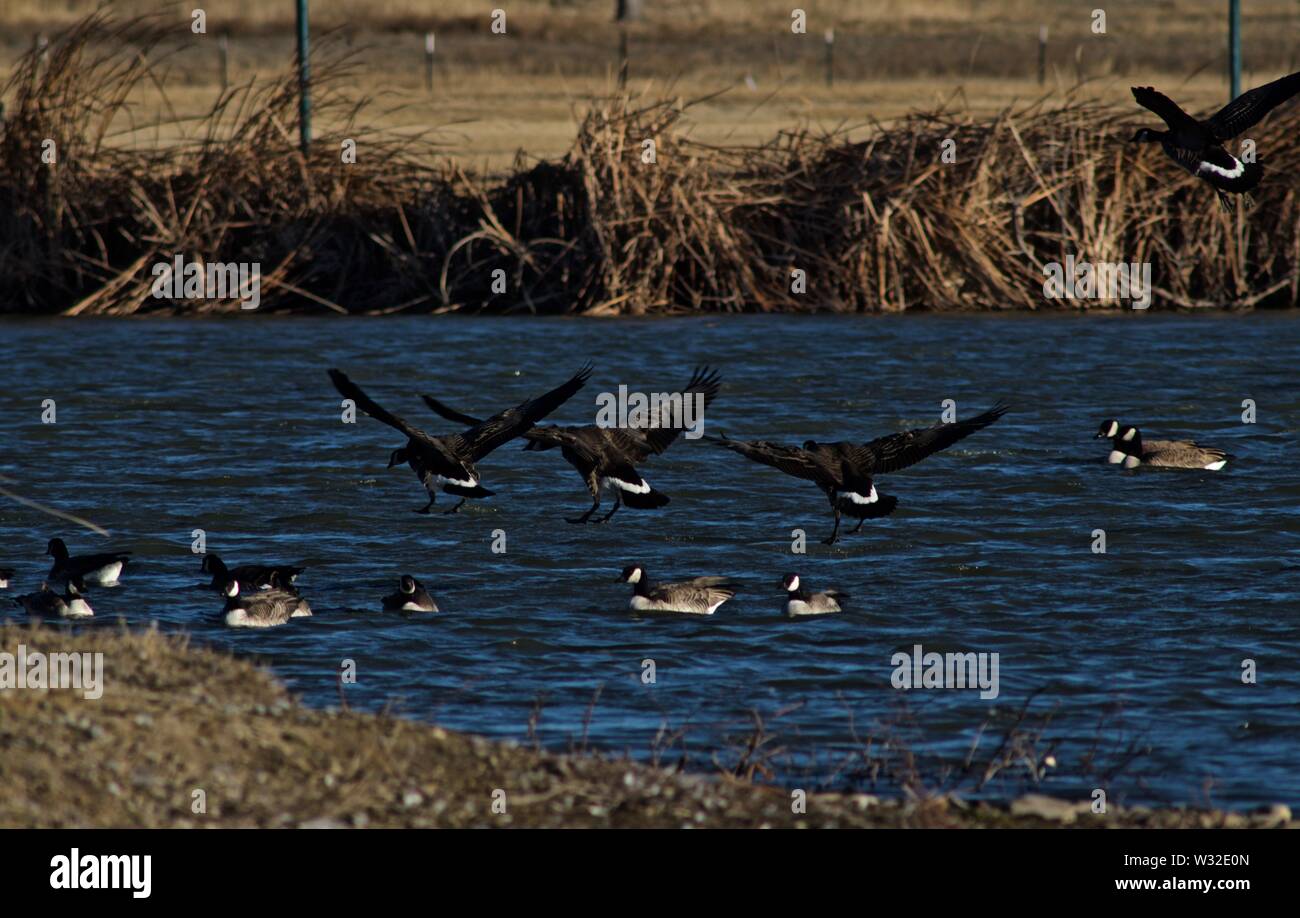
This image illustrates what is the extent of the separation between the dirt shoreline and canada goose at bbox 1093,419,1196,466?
7.52m

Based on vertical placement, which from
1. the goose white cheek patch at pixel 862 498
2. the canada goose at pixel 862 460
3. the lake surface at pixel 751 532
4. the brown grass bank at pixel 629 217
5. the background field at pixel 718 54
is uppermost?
the background field at pixel 718 54

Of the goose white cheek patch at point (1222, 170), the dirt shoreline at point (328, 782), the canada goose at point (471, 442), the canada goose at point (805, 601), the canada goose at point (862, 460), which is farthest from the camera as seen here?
the goose white cheek patch at point (1222, 170)

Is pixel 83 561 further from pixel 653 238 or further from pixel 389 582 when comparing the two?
pixel 653 238

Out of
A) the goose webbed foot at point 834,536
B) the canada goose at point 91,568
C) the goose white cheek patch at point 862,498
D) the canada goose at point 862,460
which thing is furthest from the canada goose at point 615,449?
the canada goose at point 91,568

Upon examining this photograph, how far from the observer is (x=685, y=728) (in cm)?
898

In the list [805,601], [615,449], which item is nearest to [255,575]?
[615,449]

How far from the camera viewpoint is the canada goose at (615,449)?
11.5 meters

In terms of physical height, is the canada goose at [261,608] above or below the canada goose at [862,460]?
below

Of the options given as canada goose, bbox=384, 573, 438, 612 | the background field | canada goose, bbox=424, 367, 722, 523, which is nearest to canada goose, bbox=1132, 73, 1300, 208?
canada goose, bbox=424, 367, 722, 523

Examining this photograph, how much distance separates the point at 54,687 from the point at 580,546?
5.63 metres

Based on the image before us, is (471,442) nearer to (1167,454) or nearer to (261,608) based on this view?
(261,608)

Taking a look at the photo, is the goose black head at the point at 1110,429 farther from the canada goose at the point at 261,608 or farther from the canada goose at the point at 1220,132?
the canada goose at the point at 261,608

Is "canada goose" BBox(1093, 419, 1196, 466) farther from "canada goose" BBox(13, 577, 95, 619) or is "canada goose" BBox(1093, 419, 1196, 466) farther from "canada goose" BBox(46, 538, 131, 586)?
"canada goose" BBox(13, 577, 95, 619)
